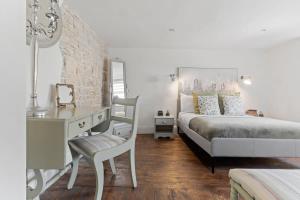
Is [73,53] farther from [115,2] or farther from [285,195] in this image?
[285,195]

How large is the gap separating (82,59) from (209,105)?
8.40ft

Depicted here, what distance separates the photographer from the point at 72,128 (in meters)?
1.42

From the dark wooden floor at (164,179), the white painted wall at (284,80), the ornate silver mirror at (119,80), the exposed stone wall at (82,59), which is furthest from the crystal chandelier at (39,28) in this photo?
the white painted wall at (284,80)

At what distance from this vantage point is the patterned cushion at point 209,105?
4410 mm

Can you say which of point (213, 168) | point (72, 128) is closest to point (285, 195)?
point (72, 128)

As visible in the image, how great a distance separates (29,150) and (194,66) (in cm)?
457

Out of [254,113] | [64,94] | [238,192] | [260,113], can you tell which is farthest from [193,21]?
[260,113]

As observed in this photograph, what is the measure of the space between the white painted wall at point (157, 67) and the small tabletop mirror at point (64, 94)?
2636 millimetres

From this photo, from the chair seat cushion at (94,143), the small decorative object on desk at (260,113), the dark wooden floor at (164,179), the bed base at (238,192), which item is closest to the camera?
the bed base at (238,192)

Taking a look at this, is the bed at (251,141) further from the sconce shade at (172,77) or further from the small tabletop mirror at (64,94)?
the sconce shade at (172,77)

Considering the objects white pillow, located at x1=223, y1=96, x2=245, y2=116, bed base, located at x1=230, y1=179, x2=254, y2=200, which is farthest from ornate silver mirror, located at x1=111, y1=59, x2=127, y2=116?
bed base, located at x1=230, y1=179, x2=254, y2=200

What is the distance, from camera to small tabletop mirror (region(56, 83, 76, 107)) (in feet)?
7.89

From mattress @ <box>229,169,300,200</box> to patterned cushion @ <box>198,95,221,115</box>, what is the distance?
315cm

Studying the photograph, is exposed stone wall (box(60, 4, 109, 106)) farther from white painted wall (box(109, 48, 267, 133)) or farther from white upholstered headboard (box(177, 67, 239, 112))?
white upholstered headboard (box(177, 67, 239, 112))
